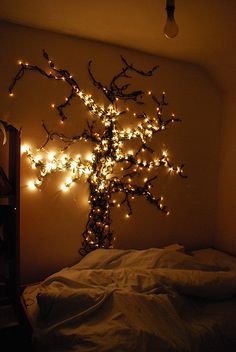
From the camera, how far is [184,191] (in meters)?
2.98

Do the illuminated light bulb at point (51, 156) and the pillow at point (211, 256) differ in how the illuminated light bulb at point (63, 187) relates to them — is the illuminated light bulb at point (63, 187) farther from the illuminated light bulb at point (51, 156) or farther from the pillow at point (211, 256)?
the pillow at point (211, 256)

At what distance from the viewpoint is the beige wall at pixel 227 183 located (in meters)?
3.00

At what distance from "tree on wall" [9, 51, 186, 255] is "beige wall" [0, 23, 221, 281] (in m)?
0.06

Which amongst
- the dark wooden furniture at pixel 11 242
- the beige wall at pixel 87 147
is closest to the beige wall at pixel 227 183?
the beige wall at pixel 87 147

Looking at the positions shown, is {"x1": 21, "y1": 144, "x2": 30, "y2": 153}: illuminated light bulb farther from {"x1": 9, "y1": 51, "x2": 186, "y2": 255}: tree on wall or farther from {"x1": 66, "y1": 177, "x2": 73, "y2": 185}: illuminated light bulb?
{"x1": 66, "y1": 177, "x2": 73, "y2": 185}: illuminated light bulb

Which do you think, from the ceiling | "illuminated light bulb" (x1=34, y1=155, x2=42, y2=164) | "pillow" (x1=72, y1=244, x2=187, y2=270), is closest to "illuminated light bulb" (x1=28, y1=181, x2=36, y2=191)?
"illuminated light bulb" (x1=34, y1=155, x2=42, y2=164)

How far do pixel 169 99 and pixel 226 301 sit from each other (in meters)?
1.92

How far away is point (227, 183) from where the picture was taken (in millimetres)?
3088

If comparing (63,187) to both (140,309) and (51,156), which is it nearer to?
(51,156)

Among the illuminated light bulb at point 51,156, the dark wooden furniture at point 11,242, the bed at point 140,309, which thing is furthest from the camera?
the illuminated light bulb at point 51,156

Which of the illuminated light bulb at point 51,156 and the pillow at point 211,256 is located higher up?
the illuminated light bulb at point 51,156

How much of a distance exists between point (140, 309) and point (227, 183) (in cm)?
206

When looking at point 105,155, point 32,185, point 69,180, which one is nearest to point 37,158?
point 32,185

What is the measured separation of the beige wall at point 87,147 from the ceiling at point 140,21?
127mm
